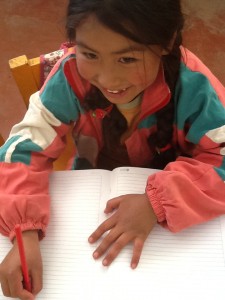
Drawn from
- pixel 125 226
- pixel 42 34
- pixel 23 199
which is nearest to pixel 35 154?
pixel 23 199

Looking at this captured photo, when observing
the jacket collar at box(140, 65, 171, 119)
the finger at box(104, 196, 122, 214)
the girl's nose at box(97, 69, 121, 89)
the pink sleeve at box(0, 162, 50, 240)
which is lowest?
the finger at box(104, 196, 122, 214)

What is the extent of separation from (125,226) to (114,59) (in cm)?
29

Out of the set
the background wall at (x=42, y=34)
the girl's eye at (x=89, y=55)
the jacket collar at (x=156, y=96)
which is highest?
the girl's eye at (x=89, y=55)

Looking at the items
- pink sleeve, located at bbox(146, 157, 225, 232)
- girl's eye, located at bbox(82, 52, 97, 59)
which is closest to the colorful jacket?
pink sleeve, located at bbox(146, 157, 225, 232)

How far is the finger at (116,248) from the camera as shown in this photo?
2.27 ft

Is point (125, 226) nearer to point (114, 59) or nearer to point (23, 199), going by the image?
point (23, 199)

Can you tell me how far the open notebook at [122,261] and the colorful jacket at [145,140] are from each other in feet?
0.09

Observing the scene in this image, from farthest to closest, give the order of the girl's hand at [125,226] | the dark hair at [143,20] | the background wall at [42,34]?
the background wall at [42,34] < the girl's hand at [125,226] < the dark hair at [143,20]

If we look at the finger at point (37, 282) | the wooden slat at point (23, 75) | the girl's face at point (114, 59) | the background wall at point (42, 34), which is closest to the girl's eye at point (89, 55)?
the girl's face at point (114, 59)

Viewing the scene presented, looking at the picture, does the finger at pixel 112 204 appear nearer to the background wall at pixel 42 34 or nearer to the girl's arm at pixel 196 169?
the girl's arm at pixel 196 169

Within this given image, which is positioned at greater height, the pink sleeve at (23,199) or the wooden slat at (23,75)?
the wooden slat at (23,75)

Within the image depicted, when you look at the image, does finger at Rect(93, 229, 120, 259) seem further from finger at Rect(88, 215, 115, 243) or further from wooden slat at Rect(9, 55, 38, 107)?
wooden slat at Rect(9, 55, 38, 107)

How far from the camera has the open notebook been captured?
0.66m

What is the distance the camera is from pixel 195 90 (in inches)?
30.4
